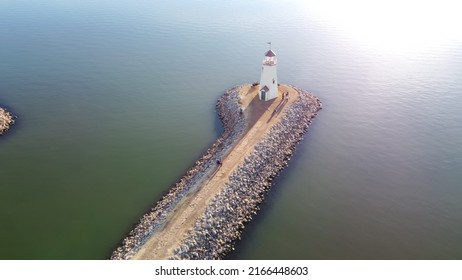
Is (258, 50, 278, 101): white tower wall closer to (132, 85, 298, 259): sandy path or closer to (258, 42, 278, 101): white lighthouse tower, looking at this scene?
(258, 42, 278, 101): white lighthouse tower

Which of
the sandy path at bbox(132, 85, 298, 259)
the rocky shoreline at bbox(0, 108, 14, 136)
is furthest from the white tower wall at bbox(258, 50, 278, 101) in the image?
the rocky shoreline at bbox(0, 108, 14, 136)

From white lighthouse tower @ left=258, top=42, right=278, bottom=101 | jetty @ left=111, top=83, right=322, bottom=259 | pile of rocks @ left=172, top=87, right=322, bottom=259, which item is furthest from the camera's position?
white lighthouse tower @ left=258, top=42, right=278, bottom=101

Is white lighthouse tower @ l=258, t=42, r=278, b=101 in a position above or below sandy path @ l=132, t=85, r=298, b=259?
above

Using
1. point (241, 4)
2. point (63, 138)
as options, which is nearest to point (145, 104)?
point (63, 138)

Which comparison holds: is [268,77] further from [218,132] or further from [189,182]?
[189,182]

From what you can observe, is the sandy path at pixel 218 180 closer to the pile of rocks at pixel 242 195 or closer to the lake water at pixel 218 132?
the pile of rocks at pixel 242 195

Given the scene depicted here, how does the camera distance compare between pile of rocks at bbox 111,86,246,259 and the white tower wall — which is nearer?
pile of rocks at bbox 111,86,246,259

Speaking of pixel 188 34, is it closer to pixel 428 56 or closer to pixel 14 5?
pixel 428 56
